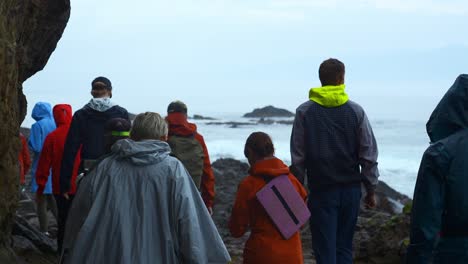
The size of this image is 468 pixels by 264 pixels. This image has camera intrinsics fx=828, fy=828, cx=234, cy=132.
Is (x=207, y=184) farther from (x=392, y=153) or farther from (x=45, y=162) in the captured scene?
(x=392, y=153)

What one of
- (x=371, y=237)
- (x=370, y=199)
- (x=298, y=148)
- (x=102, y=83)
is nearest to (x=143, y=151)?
(x=298, y=148)

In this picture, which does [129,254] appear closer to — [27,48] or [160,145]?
[160,145]

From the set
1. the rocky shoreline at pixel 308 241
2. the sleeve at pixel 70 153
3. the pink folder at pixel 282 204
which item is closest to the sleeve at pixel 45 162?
the rocky shoreline at pixel 308 241

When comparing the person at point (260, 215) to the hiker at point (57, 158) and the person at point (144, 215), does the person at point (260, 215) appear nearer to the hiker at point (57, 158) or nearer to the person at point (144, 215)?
the person at point (144, 215)

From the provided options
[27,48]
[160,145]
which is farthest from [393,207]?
[160,145]

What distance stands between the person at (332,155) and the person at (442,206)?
297cm

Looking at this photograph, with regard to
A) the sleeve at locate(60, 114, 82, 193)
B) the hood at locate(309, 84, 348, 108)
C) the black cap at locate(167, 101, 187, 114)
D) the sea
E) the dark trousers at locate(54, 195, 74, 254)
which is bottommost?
the sea

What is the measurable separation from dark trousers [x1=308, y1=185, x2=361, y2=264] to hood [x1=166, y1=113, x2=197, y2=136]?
1.86 meters

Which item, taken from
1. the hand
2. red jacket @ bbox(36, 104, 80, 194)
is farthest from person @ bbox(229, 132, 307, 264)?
red jacket @ bbox(36, 104, 80, 194)

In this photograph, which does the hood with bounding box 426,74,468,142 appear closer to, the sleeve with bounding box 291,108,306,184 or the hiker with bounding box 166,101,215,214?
the sleeve with bounding box 291,108,306,184

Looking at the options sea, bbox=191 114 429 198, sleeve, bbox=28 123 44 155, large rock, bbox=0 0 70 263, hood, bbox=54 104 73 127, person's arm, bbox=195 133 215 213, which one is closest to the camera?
large rock, bbox=0 0 70 263

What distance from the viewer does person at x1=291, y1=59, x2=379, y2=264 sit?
24.5ft

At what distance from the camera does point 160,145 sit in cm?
558

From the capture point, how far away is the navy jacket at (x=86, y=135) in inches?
342
